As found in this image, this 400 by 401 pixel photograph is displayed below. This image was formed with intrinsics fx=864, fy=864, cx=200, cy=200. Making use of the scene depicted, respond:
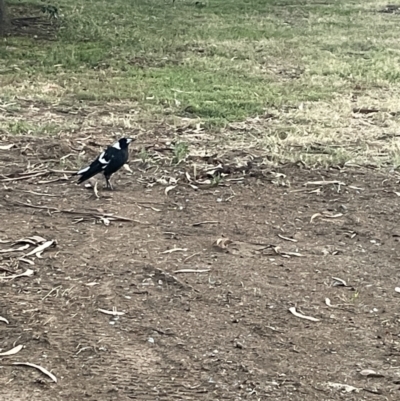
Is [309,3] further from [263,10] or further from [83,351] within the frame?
[83,351]

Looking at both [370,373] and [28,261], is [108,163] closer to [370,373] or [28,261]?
[28,261]

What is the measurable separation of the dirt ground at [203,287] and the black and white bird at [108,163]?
139mm

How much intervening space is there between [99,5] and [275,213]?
11.4 m

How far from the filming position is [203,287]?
14.1 ft

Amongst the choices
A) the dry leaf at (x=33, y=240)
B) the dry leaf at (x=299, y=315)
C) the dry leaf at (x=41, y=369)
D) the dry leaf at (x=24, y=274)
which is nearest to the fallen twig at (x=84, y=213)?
the dry leaf at (x=33, y=240)

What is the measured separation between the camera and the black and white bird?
5625 mm

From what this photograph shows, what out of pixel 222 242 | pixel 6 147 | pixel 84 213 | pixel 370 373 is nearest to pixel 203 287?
pixel 222 242

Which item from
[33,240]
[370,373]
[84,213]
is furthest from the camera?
[84,213]

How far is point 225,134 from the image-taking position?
730 cm

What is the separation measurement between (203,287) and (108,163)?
163 cm

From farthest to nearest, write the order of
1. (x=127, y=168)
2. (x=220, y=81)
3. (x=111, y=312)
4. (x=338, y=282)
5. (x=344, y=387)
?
(x=220, y=81) → (x=127, y=168) → (x=338, y=282) → (x=111, y=312) → (x=344, y=387)

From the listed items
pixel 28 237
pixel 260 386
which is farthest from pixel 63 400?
pixel 28 237

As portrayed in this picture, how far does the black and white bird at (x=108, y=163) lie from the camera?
5625mm

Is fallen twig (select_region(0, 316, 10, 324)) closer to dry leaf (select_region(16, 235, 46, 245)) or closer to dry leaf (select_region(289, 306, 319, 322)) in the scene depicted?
dry leaf (select_region(16, 235, 46, 245))
